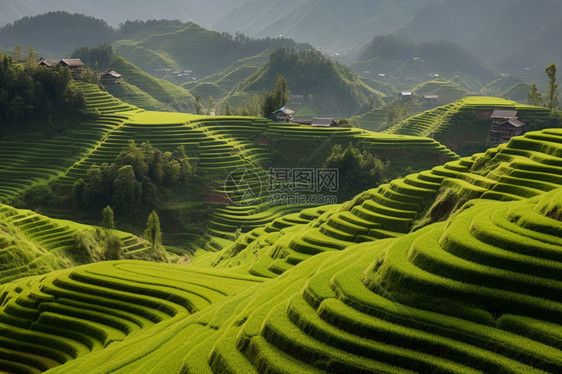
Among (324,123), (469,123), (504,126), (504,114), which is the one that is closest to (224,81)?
(324,123)

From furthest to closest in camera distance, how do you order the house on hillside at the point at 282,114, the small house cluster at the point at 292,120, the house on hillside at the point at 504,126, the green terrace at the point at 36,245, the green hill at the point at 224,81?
the green hill at the point at 224,81, the small house cluster at the point at 292,120, the house on hillside at the point at 282,114, the house on hillside at the point at 504,126, the green terrace at the point at 36,245

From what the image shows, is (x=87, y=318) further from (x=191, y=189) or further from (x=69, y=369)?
(x=191, y=189)

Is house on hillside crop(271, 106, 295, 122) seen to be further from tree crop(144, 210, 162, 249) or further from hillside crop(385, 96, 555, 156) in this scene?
tree crop(144, 210, 162, 249)

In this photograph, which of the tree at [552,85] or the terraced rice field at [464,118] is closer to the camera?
the tree at [552,85]

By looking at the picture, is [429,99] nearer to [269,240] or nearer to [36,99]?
[36,99]

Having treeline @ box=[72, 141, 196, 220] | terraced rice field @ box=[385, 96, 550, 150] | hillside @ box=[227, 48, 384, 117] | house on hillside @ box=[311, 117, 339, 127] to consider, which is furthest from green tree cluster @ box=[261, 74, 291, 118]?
hillside @ box=[227, 48, 384, 117]

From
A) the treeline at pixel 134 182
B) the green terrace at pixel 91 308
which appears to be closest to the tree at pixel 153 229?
the treeline at pixel 134 182

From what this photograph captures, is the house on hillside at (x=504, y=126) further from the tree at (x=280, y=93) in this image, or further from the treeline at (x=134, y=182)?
the treeline at (x=134, y=182)
